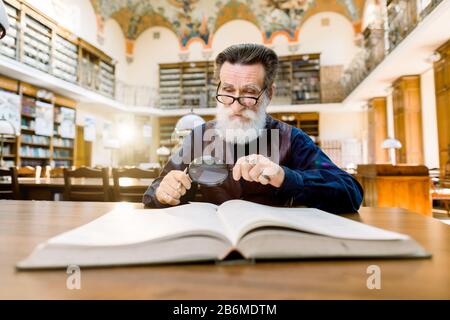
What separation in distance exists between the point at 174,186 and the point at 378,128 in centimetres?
1117

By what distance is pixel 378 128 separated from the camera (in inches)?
425

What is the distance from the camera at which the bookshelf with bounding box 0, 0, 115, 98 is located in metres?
7.42

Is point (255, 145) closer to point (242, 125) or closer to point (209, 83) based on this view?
point (242, 125)

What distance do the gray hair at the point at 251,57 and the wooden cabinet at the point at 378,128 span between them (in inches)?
398

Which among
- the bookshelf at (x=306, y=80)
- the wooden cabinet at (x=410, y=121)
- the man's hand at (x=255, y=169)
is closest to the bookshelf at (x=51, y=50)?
the bookshelf at (x=306, y=80)

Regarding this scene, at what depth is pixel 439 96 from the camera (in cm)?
683

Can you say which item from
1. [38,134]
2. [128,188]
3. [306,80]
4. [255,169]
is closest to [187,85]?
[306,80]

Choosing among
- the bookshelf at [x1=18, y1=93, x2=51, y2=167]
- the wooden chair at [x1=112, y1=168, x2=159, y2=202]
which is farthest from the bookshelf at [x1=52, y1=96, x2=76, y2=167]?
the wooden chair at [x1=112, y1=168, x2=159, y2=202]

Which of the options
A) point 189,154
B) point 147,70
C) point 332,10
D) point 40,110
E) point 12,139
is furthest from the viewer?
point 147,70

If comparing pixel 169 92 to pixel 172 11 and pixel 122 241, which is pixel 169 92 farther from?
pixel 122 241

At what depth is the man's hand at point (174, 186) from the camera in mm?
1031

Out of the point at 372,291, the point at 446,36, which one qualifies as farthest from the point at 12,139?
the point at 446,36

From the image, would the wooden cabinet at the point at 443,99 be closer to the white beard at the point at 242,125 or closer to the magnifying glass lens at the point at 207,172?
the white beard at the point at 242,125
